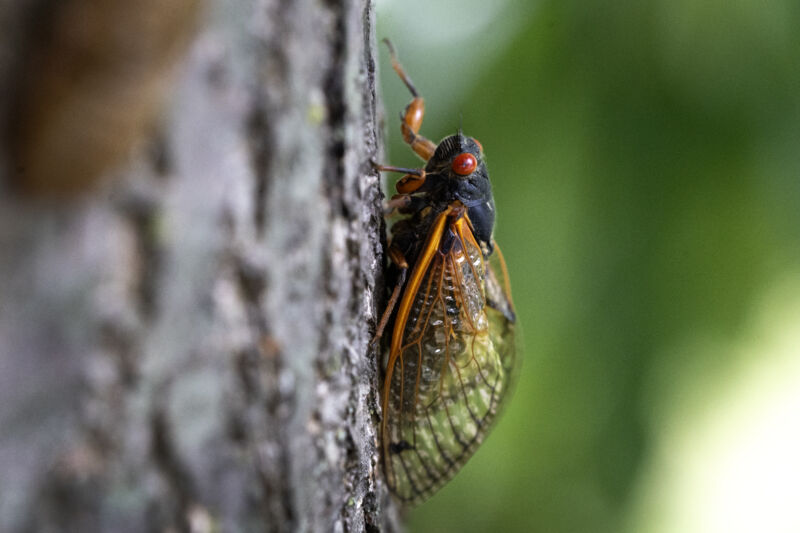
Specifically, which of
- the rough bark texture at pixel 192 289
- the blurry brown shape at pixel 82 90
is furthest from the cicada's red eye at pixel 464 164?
the blurry brown shape at pixel 82 90

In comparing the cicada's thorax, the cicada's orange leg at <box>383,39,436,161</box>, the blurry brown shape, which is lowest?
the blurry brown shape

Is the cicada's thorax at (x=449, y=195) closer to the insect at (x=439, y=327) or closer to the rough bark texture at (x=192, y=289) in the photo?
the insect at (x=439, y=327)

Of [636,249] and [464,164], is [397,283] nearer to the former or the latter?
[464,164]

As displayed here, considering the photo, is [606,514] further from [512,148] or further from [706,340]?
[512,148]

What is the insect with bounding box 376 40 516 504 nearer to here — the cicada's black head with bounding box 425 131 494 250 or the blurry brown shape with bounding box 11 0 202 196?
the cicada's black head with bounding box 425 131 494 250

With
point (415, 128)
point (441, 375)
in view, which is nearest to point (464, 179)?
point (415, 128)

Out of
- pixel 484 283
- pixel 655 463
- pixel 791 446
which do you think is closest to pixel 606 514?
pixel 655 463

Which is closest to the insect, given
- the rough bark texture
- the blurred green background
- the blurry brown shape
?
the rough bark texture
